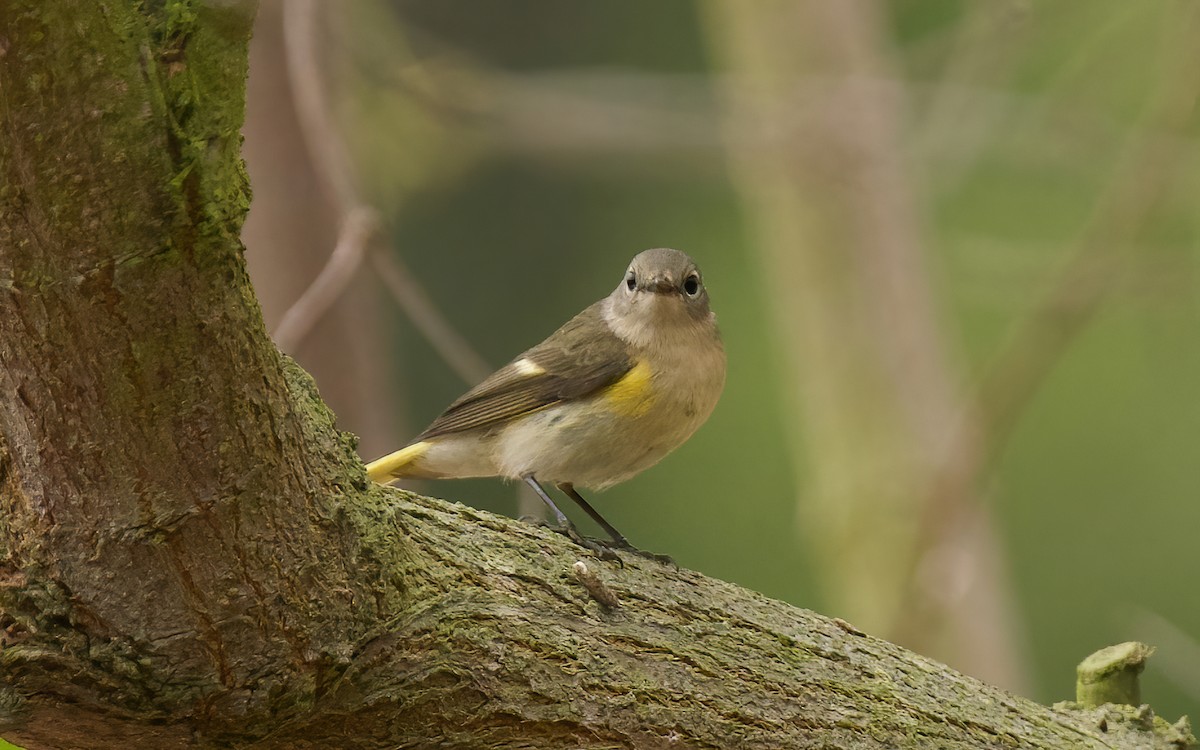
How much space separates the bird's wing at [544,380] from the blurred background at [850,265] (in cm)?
11

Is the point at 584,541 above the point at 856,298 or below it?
below

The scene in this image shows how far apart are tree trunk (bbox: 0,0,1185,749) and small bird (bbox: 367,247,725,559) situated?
0.78 m

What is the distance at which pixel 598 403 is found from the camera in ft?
10.0

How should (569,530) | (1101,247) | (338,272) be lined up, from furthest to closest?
(1101,247)
(338,272)
(569,530)

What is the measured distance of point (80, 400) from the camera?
54.9 inches

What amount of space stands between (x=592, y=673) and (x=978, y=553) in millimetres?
3894

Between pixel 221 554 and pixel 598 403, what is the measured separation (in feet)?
5.16

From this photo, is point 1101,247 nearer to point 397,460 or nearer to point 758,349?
point 397,460

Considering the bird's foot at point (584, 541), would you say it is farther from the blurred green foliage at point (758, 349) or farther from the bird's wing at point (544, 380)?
the blurred green foliage at point (758, 349)

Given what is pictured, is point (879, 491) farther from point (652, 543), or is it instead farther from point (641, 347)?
point (652, 543)

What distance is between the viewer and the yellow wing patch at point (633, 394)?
3018 mm

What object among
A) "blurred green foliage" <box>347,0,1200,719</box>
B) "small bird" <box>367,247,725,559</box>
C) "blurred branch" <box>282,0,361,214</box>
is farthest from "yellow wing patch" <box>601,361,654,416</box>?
"blurred green foliage" <box>347,0,1200,719</box>

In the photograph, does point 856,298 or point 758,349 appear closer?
point 856,298

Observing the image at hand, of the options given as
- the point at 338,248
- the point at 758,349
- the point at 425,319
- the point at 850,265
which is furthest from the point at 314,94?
the point at 758,349
